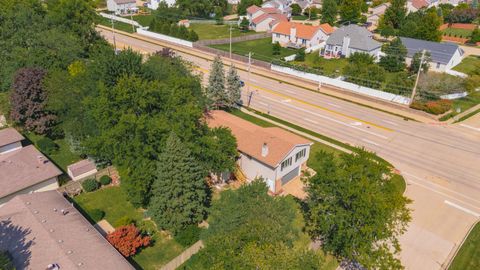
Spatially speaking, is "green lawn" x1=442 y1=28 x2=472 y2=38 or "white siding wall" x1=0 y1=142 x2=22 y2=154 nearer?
"white siding wall" x1=0 y1=142 x2=22 y2=154

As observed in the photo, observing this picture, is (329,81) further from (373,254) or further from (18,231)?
(18,231)

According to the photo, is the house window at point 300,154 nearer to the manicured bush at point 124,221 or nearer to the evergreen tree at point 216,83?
the evergreen tree at point 216,83

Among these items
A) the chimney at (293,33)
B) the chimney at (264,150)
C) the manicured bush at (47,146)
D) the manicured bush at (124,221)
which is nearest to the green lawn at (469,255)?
the chimney at (264,150)

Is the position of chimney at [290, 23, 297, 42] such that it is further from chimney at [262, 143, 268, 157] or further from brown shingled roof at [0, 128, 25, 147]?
brown shingled roof at [0, 128, 25, 147]

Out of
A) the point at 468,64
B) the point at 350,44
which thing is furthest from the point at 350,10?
the point at 468,64

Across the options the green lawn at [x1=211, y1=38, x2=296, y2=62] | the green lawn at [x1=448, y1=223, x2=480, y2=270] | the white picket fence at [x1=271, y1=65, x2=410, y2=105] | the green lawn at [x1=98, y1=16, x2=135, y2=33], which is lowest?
the green lawn at [x1=448, y1=223, x2=480, y2=270]

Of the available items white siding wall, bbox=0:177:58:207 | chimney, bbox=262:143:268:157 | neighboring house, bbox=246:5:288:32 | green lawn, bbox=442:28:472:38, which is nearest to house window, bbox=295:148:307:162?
chimney, bbox=262:143:268:157
